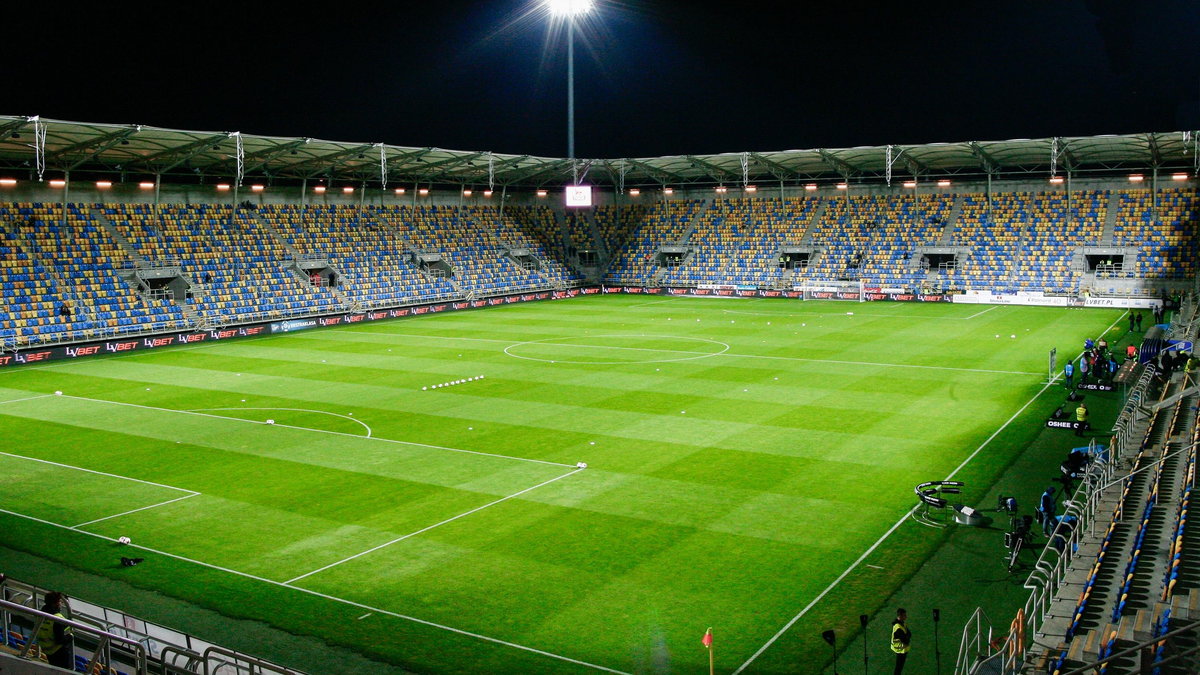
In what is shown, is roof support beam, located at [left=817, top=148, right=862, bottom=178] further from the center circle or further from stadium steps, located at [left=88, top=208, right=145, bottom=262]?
stadium steps, located at [left=88, top=208, right=145, bottom=262]

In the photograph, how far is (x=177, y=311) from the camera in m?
48.8

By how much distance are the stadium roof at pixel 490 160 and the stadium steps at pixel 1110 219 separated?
2153 millimetres

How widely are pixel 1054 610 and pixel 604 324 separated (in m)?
39.4

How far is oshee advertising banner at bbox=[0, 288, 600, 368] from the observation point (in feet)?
134

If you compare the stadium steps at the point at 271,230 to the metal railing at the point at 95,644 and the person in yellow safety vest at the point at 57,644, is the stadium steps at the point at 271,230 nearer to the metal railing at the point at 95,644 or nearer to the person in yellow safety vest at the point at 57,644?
the metal railing at the point at 95,644

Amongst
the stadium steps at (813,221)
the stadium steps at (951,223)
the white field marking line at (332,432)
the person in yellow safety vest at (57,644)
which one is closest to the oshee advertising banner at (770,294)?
the stadium steps at (813,221)

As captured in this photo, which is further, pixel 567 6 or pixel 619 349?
pixel 567 6

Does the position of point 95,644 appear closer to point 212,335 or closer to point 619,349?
point 619,349

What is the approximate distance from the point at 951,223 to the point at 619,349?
37375mm

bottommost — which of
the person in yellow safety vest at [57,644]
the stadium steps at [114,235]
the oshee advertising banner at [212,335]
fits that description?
the person in yellow safety vest at [57,644]

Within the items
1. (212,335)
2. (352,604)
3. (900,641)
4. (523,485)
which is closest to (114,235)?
(212,335)

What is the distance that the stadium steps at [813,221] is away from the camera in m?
72.8

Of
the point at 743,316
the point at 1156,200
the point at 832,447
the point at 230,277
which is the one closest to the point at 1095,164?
the point at 1156,200

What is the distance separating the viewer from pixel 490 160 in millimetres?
64125
